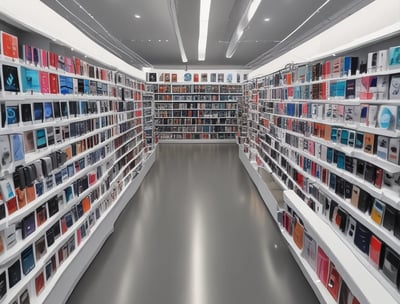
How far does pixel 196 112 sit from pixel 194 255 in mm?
9531

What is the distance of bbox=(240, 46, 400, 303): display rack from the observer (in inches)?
83.4

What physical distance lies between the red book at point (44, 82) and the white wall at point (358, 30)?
8.54 feet

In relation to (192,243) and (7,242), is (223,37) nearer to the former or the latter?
(192,243)

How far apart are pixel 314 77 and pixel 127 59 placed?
9.42 m

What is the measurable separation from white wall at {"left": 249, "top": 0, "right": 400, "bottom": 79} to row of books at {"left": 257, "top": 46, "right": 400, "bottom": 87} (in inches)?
4.0

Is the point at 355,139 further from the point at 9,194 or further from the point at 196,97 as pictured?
the point at 196,97

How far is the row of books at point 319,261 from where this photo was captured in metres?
2.46

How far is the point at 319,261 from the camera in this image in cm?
287

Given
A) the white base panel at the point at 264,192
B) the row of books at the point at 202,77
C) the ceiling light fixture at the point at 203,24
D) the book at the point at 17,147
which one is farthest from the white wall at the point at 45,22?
the row of books at the point at 202,77

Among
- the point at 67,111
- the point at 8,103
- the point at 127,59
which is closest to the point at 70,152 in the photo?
the point at 67,111

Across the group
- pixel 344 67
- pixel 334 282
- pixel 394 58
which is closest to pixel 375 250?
pixel 334 282

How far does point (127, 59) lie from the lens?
11.6 meters

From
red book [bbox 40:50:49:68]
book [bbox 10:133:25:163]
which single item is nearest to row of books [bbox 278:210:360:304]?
book [bbox 10:133:25:163]

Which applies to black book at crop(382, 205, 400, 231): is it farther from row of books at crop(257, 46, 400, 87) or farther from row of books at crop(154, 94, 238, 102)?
row of books at crop(154, 94, 238, 102)
